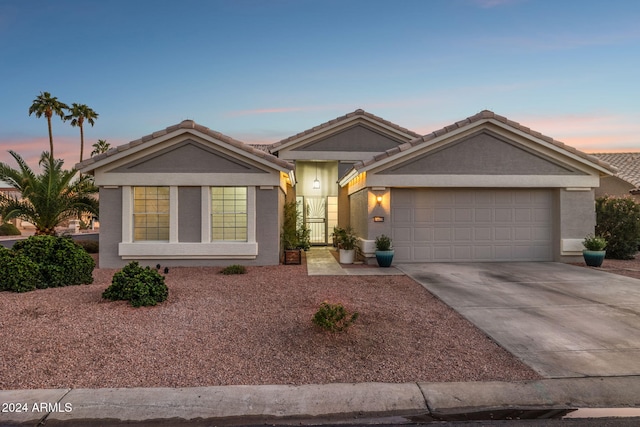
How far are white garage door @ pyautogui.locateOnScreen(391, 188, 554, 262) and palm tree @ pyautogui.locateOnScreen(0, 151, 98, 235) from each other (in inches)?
490

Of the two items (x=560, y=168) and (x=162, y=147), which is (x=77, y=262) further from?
(x=560, y=168)

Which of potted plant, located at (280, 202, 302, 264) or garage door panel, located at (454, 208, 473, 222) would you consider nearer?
potted plant, located at (280, 202, 302, 264)

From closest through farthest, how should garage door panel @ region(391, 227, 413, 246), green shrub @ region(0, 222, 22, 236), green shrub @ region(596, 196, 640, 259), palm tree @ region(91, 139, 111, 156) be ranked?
garage door panel @ region(391, 227, 413, 246)
green shrub @ region(596, 196, 640, 259)
green shrub @ region(0, 222, 22, 236)
palm tree @ region(91, 139, 111, 156)

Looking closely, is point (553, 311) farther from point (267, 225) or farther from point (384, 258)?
point (267, 225)

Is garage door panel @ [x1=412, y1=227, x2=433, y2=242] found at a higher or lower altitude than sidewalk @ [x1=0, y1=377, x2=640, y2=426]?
higher

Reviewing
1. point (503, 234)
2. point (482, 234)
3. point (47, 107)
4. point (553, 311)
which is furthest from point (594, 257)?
point (47, 107)

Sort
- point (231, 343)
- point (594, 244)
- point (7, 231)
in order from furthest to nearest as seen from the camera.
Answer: point (7, 231)
point (594, 244)
point (231, 343)

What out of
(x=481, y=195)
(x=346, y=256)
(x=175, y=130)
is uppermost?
(x=175, y=130)

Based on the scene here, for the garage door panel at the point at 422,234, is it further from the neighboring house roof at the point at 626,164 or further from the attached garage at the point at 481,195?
the neighboring house roof at the point at 626,164

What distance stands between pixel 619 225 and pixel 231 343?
14072mm

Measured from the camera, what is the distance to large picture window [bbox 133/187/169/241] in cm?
1083

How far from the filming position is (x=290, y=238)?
11.8 m

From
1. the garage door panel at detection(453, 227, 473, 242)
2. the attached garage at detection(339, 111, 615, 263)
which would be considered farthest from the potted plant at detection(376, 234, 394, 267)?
the garage door panel at detection(453, 227, 473, 242)

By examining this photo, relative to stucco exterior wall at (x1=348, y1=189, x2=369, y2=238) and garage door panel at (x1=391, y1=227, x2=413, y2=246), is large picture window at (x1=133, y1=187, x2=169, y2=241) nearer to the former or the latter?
stucco exterior wall at (x1=348, y1=189, x2=369, y2=238)
